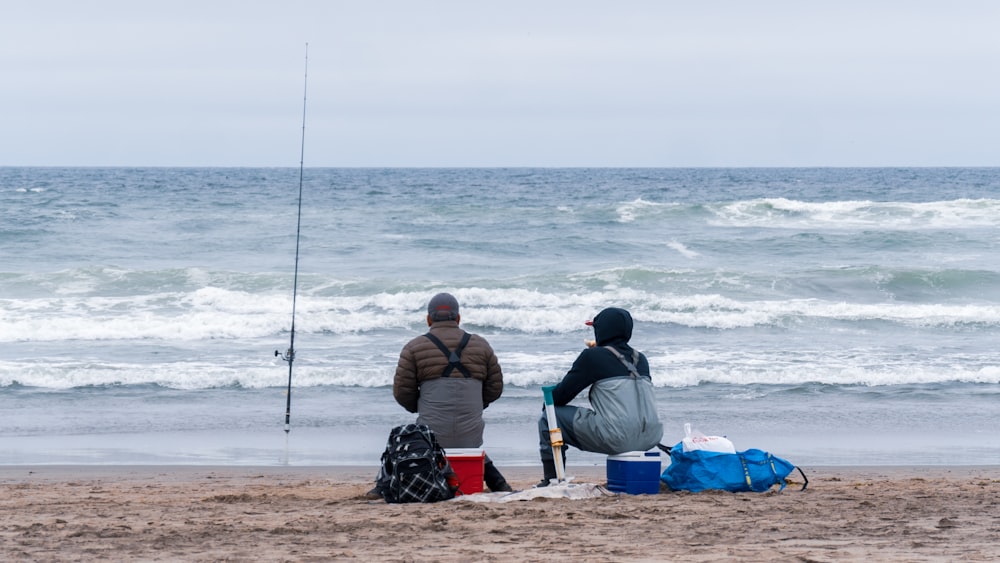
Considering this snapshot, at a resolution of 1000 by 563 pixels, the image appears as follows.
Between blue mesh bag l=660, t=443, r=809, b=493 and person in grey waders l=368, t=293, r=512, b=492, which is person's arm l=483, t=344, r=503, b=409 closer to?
person in grey waders l=368, t=293, r=512, b=492

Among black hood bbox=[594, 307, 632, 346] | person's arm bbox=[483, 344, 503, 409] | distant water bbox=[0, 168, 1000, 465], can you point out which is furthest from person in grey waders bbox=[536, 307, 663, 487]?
distant water bbox=[0, 168, 1000, 465]

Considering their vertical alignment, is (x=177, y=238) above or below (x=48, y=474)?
above

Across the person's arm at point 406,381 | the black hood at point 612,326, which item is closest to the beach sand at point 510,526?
the person's arm at point 406,381

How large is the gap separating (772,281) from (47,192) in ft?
97.0

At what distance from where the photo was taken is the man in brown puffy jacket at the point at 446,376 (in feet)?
18.2

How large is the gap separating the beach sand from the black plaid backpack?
0.15 m

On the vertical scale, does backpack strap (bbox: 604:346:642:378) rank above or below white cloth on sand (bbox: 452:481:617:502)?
above

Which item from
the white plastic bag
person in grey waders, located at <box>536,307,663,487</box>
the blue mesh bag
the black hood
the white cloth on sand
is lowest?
the white cloth on sand

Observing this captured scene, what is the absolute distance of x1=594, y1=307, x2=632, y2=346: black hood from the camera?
18.1 feet

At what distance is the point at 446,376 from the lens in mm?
5578

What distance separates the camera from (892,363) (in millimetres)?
11844

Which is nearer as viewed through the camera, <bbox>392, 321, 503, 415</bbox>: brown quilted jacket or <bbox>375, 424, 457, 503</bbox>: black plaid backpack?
<bbox>375, 424, 457, 503</bbox>: black plaid backpack

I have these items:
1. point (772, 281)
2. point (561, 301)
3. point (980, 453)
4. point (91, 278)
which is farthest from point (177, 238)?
point (980, 453)

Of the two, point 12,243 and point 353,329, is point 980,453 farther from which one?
point 12,243
